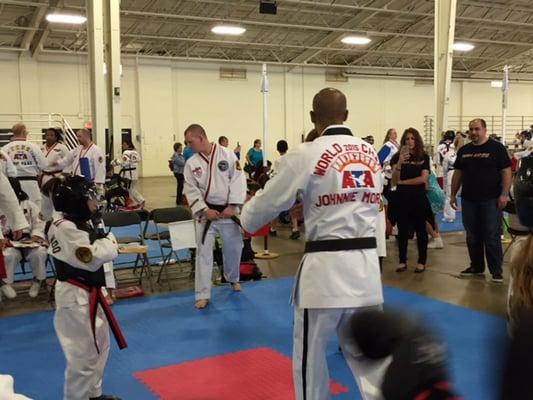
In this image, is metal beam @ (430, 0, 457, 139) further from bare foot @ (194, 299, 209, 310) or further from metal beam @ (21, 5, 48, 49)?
metal beam @ (21, 5, 48, 49)

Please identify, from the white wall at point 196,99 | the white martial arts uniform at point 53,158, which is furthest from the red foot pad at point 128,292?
the white wall at point 196,99

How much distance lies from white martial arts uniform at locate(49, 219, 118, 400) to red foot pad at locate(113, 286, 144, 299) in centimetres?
268

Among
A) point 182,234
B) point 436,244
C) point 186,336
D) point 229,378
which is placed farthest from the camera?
point 436,244

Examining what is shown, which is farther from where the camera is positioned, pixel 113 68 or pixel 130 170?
pixel 130 170

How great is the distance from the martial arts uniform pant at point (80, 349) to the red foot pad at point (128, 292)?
2703mm

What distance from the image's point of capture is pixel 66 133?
Result: 1548 centimetres

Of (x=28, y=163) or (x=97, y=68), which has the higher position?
(x=97, y=68)

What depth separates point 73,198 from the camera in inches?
128

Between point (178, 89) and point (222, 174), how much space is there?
55.0 feet

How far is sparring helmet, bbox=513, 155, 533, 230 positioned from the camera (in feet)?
5.46

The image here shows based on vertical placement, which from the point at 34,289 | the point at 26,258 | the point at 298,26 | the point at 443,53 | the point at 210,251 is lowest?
the point at 34,289

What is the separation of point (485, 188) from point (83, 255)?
4459 millimetres

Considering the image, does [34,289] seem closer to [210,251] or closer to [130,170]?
[210,251]

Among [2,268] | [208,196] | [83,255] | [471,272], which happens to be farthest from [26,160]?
[471,272]
